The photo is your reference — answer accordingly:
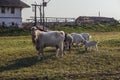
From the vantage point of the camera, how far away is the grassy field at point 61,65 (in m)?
26.3

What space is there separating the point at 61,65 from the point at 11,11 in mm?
62213

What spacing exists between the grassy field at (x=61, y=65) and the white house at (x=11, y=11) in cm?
5494

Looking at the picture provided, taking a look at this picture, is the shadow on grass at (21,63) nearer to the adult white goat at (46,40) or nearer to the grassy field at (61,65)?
the grassy field at (61,65)

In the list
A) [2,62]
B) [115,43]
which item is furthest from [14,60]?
[115,43]

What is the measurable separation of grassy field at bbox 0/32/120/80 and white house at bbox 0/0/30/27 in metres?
54.9

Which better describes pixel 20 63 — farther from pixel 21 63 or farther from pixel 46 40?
pixel 46 40

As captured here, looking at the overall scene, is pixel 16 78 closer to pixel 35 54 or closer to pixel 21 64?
pixel 21 64

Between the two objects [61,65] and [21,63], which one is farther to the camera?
[21,63]

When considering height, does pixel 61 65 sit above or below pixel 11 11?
below

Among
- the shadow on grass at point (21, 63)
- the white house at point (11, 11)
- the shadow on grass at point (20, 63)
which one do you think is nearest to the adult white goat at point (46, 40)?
the shadow on grass at point (21, 63)

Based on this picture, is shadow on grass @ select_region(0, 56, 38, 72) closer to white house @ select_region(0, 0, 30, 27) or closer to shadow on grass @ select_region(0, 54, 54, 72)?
shadow on grass @ select_region(0, 54, 54, 72)

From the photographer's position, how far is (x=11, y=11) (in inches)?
3533

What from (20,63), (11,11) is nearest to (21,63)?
(20,63)

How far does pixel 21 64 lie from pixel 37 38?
8.34ft
